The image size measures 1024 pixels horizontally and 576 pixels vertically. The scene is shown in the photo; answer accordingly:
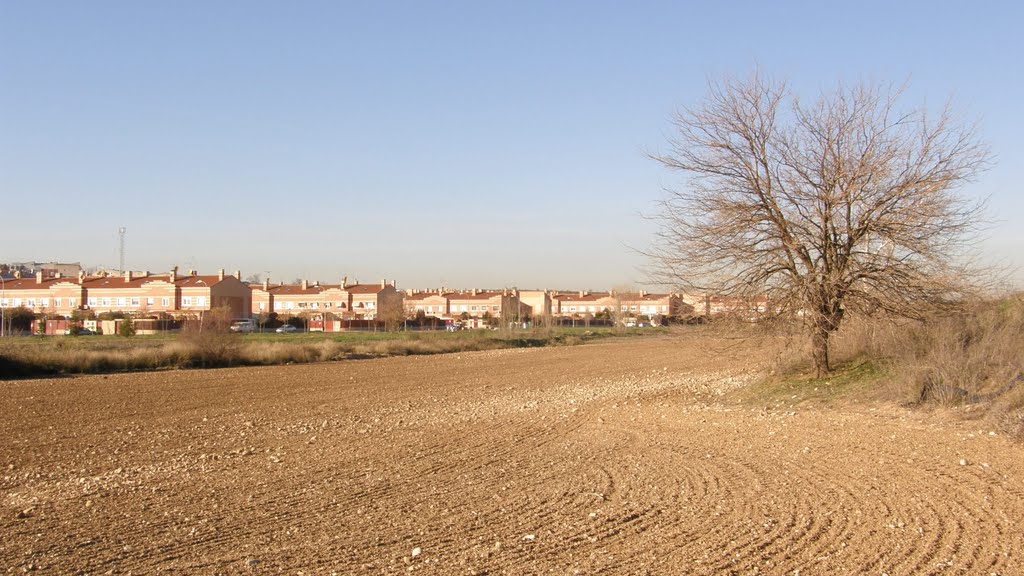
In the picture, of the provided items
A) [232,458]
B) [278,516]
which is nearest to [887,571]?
[278,516]

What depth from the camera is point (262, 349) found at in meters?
45.6

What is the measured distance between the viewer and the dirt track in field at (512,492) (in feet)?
25.5

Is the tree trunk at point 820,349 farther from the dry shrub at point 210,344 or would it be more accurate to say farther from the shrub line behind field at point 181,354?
the dry shrub at point 210,344

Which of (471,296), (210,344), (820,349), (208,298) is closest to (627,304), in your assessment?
(471,296)

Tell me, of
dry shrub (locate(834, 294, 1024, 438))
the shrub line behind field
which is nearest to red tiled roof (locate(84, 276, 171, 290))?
the shrub line behind field

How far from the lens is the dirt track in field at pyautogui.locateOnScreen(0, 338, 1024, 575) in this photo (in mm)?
7770

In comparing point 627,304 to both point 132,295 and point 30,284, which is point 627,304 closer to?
point 132,295

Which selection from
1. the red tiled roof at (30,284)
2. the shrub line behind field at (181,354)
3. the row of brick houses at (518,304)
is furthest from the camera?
Result: the row of brick houses at (518,304)

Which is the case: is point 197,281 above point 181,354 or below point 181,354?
above

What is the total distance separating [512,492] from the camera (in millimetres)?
10727

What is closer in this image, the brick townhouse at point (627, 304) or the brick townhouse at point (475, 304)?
the brick townhouse at point (627, 304)

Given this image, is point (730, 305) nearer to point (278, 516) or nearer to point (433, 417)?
point (433, 417)

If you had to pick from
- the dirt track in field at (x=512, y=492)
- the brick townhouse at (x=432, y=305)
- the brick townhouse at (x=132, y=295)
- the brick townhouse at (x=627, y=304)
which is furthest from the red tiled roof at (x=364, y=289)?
the dirt track in field at (x=512, y=492)

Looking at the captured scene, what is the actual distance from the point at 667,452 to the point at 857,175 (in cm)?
887
